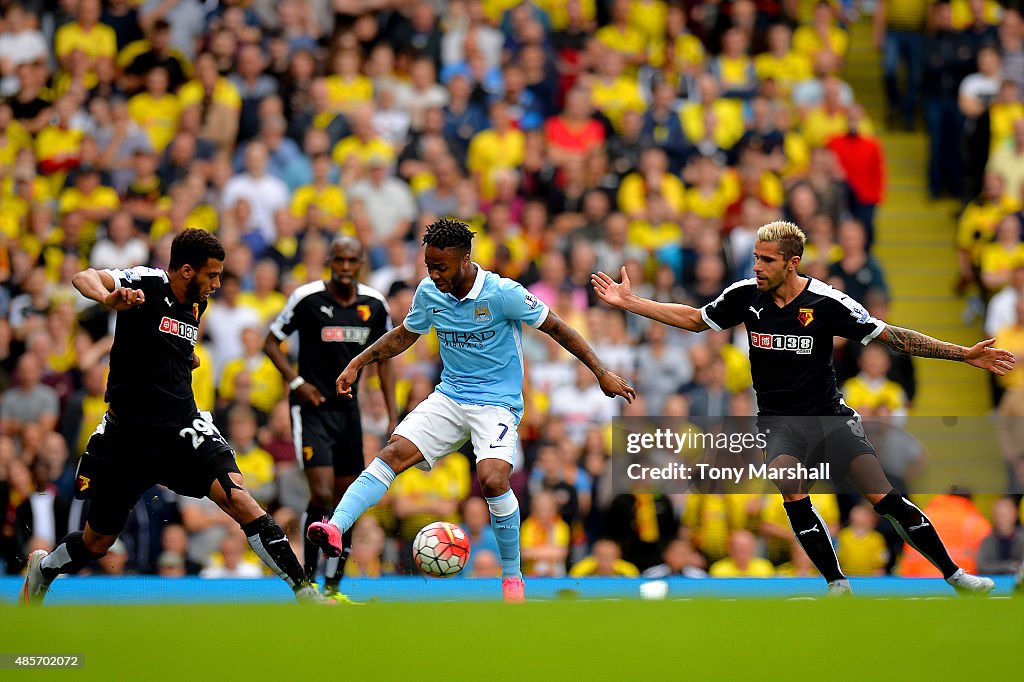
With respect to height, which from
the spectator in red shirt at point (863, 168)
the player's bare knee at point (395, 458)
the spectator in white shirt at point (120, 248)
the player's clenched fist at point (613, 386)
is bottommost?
the player's bare knee at point (395, 458)

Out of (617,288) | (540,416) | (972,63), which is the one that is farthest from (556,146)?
(617,288)

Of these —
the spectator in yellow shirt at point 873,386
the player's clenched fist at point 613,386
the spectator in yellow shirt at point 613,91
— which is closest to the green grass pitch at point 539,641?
the player's clenched fist at point 613,386

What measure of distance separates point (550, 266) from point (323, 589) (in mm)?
5936

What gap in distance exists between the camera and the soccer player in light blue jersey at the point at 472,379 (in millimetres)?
9391

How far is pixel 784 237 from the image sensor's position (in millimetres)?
9383

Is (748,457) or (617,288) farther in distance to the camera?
(748,457)

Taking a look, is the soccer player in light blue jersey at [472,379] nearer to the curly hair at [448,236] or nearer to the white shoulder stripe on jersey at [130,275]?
the curly hair at [448,236]

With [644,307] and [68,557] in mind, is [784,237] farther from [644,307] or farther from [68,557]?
[68,557]

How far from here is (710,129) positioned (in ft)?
57.5

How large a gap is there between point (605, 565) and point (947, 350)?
13.8ft

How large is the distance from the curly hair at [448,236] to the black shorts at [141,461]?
1.85m

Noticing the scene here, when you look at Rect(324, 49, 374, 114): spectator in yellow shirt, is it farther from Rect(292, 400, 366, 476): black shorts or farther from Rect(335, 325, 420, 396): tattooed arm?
Rect(335, 325, 420, 396): tattooed arm

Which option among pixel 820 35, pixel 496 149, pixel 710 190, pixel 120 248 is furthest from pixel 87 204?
pixel 820 35

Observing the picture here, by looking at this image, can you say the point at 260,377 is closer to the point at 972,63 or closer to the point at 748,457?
the point at 748,457
